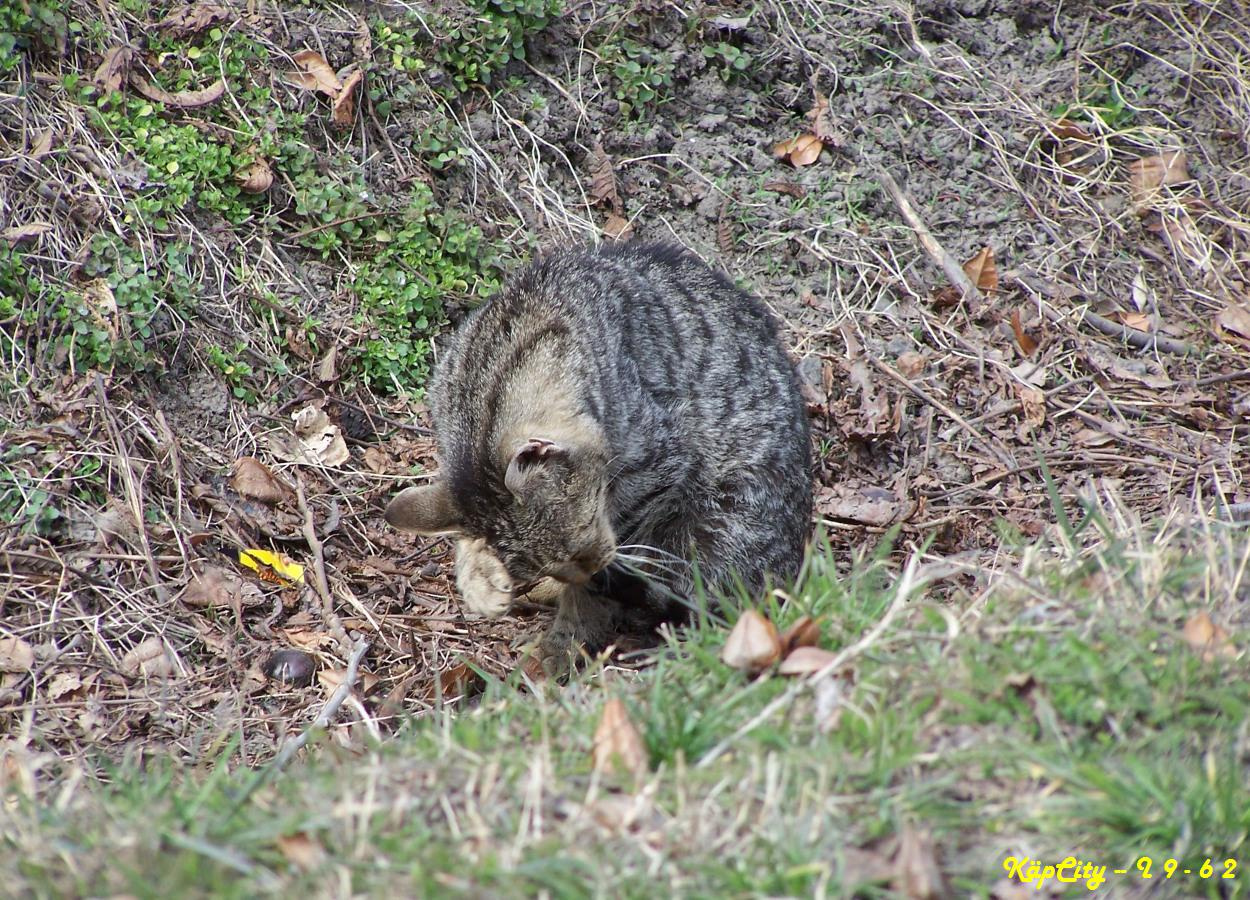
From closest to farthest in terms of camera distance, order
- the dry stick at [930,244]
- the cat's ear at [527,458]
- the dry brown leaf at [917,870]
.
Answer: the dry brown leaf at [917,870] < the cat's ear at [527,458] < the dry stick at [930,244]

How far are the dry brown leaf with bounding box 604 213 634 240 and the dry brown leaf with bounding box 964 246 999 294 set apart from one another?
2.00m

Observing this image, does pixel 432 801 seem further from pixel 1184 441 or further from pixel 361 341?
pixel 1184 441

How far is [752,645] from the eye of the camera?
10.3ft

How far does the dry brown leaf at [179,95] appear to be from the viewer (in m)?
5.68

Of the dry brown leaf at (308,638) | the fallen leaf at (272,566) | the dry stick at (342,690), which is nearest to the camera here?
the dry stick at (342,690)

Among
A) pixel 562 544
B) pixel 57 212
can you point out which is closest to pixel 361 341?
pixel 57 212

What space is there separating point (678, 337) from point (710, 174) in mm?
1938

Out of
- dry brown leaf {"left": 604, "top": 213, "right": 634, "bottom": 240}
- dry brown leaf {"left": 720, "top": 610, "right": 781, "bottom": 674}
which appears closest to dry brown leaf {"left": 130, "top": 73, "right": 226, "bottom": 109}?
dry brown leaf {"left": 604, "top": 213, "right": 634, "bottom": 240}

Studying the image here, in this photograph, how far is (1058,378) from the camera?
6398 mm

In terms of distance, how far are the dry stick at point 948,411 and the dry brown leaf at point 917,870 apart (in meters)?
3.76

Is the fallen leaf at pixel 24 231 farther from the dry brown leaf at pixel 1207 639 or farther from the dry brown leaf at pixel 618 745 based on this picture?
the dry brown leaf at pixel 1207 639

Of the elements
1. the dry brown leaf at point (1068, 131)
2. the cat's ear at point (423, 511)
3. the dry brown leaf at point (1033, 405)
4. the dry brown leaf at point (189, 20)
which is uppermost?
the dry brown leaf at point (189, 20)

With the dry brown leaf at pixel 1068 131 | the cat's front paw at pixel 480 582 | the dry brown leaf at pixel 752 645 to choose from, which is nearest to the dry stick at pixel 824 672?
the dry brown leaf at pixel 752 645

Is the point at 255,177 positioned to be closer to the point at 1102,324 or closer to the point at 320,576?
the point at 320,576
